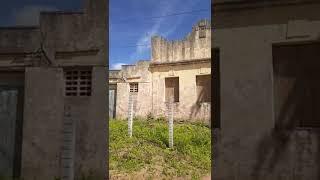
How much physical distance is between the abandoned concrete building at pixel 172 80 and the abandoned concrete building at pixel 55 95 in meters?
13.3

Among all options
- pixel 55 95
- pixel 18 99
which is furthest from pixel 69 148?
pixel 18 99

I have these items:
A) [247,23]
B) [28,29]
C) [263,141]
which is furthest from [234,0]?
[28,29]

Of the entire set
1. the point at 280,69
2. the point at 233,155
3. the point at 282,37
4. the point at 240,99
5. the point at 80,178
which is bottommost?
the point at 80,178

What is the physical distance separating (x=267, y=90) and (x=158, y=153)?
6.68m

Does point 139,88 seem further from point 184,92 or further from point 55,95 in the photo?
point 55,95

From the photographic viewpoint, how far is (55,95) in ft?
33.6

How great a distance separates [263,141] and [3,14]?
6.88 metres

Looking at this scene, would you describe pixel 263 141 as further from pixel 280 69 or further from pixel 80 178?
pixel 80 178

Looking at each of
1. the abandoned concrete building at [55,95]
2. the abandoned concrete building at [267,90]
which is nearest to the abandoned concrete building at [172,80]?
the abandoned concrete building at [55,95]

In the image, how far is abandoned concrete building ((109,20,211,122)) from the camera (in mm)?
23578

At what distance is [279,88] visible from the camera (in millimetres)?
9109

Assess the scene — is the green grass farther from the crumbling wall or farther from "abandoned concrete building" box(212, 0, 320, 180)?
the crumbling wall

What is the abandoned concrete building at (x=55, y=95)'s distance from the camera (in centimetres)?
1005

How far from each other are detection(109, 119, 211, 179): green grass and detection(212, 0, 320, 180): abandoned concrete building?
184 inches
